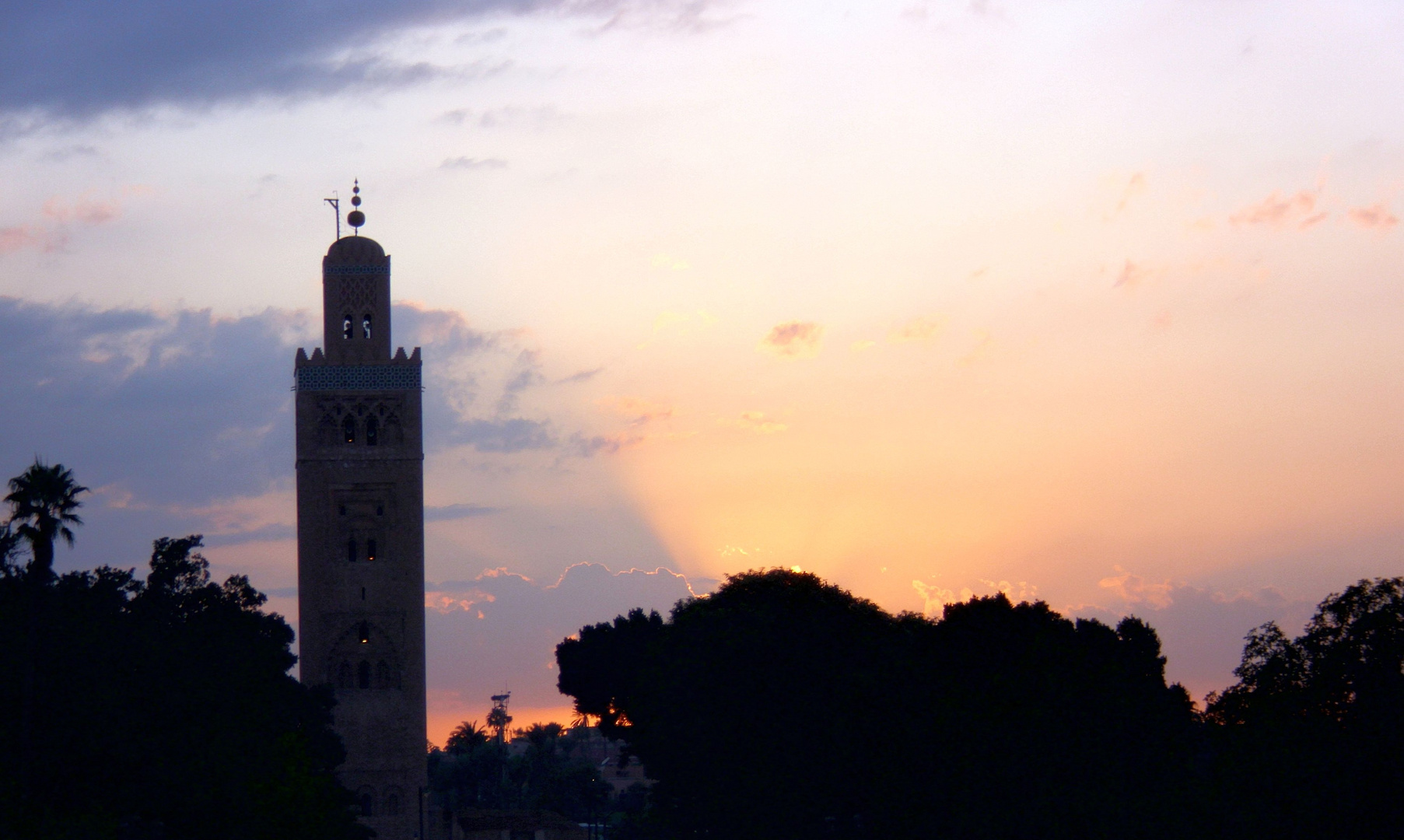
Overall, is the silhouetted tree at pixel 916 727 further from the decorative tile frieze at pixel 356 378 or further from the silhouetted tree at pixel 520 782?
the silhouetted tree at pixel 520 782

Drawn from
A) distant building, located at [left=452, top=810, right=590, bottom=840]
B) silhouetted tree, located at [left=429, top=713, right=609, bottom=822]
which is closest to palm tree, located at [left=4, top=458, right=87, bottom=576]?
distant building, located at [left=452, top=810, right=590, bottom=840]

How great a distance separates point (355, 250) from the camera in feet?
267

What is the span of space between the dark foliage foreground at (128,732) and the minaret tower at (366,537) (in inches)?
780

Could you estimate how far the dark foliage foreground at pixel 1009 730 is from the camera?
40.4 metres

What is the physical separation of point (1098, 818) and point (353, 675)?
130 ft

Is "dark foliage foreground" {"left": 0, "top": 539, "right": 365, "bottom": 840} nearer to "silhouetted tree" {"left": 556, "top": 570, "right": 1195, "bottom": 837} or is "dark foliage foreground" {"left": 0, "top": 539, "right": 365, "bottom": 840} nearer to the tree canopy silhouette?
the tree canopy silhouette

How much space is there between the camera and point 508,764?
14125 cm

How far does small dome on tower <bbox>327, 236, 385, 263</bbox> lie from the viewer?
267 feet

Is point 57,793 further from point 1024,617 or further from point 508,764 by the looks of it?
point 508,764

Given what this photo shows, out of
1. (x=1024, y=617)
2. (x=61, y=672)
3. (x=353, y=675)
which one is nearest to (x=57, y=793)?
Answer: (x=61, y=672)

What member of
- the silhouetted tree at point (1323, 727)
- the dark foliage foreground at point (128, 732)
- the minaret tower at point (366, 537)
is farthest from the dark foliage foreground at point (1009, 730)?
the dark foliage foreground at point (128, 732)

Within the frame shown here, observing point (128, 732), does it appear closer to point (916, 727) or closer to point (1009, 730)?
point (916, 727)

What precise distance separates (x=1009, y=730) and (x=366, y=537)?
37280 mm

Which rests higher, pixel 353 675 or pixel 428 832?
pixel 353 675
